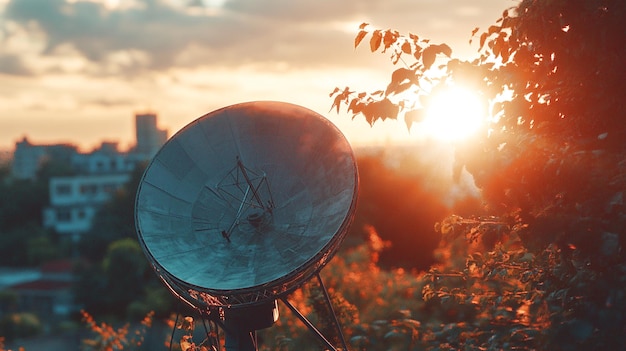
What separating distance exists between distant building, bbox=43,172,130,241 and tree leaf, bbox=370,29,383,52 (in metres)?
69.9

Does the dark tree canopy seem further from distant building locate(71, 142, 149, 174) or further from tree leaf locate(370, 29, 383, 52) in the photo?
distant building locate(71, 142, 149, 174)

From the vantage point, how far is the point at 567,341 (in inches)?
151

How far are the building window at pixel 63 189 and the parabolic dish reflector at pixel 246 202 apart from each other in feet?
239

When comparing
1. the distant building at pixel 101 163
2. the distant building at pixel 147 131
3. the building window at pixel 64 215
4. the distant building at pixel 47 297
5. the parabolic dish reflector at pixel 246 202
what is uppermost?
the distant building at pixel 147 131

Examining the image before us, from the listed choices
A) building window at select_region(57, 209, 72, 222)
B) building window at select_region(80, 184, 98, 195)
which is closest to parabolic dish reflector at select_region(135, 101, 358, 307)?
building window at select_region(57, 209, 72, 222)

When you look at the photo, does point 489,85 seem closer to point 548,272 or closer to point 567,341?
point 548,272

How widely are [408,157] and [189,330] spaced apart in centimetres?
Answer: 4006

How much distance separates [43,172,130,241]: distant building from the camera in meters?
74.6

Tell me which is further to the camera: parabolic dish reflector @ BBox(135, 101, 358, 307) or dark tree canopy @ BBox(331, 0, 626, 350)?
Result: parabolic dish reflector @ BBox(135, 101, 358, 307)

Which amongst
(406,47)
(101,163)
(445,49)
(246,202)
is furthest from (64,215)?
(445,49)

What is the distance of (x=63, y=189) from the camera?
3019 inches

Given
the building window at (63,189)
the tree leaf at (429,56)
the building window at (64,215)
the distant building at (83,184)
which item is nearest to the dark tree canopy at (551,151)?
the tree leaf at (429,56)

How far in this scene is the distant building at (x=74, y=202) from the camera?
74625 mm

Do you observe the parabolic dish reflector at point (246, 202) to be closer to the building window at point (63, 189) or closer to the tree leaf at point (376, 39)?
the tree leaf at point (376, 39)
